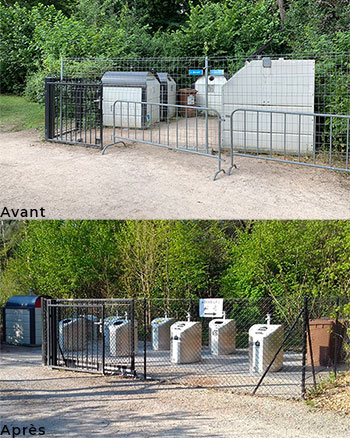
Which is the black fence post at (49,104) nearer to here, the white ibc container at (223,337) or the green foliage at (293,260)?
the green foliage at (293,260)

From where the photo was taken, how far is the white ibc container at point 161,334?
1170 cm

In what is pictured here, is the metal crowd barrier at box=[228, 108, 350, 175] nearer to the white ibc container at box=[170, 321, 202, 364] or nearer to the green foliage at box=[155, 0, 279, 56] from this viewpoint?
the white ibc container at box=[170, 321, 202, 364]

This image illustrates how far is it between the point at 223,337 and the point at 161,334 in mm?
1507

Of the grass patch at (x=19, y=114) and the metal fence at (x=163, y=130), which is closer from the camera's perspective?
the metal fence at (x=163, y=130)

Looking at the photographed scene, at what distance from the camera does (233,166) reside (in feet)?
33.8

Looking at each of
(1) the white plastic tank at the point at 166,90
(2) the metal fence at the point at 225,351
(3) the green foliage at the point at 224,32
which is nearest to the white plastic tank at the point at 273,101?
(2) the metal fence at the point at 225,351

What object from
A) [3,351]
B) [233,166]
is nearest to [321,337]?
[233,166]

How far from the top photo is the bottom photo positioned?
152cm

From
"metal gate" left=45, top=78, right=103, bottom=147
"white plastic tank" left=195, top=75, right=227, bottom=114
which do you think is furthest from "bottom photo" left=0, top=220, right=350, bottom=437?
"white plastic tank" left=195, top=75, right=227, bottom=114

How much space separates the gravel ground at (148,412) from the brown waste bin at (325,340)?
89.8 inches

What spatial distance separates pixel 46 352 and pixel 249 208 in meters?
4.50

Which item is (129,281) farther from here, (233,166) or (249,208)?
(249,208)

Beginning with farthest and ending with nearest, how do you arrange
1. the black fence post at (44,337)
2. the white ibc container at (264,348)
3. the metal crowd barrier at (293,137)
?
1. the metal crowd barrier at (293,137)
2. the black fence post at (44,337)
3. the white ibc container at (264,348)

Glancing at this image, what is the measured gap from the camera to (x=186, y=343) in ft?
33.0
